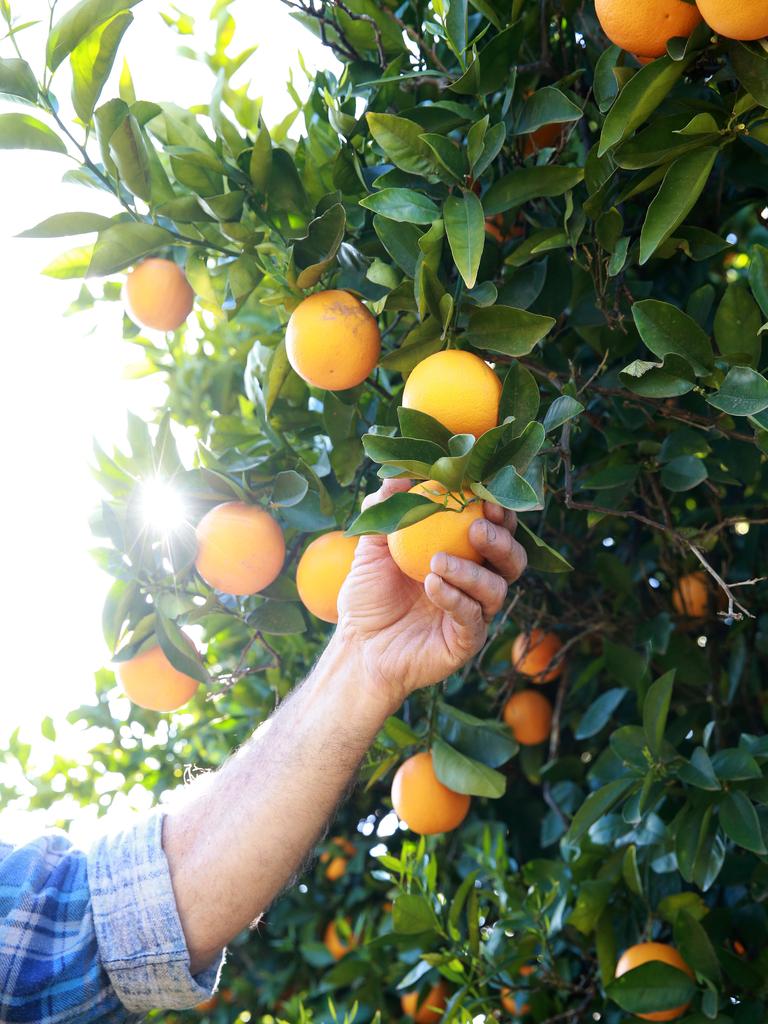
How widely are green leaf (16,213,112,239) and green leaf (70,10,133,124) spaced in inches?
6.1

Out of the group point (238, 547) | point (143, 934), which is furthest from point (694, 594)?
point (143, 934)

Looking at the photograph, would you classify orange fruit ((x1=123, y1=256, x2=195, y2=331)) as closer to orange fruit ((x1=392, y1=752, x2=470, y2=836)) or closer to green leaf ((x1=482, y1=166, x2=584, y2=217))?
green leaf ((x1=482, y1=166, x2=584, y2=217))

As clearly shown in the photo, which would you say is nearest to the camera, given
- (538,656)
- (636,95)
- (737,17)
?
(737,17)

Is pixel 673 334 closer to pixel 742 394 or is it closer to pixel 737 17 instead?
pixel 742 394

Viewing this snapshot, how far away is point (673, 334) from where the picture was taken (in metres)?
1.20

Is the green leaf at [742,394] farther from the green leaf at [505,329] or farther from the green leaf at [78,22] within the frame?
the green leaf at [78,22]

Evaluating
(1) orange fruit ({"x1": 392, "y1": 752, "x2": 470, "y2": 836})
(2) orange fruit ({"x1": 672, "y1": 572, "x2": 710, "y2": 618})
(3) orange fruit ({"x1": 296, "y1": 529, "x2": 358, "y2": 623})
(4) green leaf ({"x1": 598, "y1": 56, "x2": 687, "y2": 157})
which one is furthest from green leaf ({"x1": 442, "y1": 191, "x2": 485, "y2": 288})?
(2) orange fruit ({"x1": 672, "y1": 572, "x2": 710, "y2": 618})

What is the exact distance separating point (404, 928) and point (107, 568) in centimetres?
79

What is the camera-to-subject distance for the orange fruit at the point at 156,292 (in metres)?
1.57

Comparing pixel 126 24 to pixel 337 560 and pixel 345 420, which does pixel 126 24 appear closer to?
pixel 345 420

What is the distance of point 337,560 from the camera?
1.41 metres

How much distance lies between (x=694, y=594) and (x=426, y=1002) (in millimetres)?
1026

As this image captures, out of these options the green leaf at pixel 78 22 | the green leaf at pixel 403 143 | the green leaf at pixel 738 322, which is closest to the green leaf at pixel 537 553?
the green leaf at pixel 738 322

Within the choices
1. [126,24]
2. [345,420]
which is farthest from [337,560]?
[126,24]
